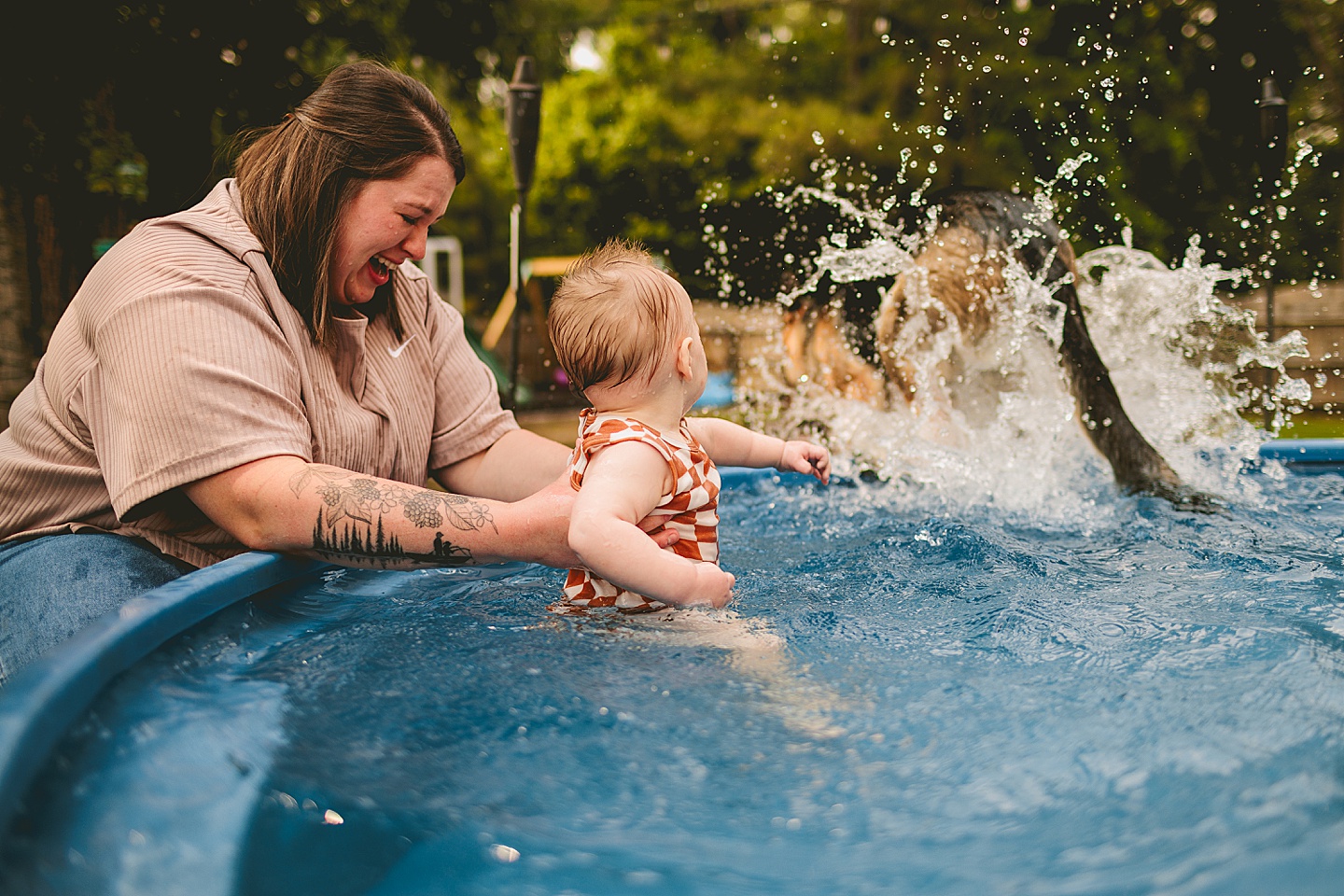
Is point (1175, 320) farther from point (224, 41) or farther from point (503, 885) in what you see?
point (224, 41)

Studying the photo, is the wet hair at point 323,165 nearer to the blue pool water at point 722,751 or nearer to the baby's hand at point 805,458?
the blue pool water at point 722,751

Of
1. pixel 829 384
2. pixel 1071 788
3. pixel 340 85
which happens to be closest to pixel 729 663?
pixel 1071 788

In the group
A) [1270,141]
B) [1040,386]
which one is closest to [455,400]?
[1040,386]

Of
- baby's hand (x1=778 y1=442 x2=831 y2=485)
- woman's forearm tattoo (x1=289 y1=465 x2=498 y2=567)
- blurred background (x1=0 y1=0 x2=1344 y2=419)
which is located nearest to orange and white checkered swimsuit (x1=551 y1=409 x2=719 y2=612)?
woman's forearm tattoo (x1=289 y1=465 x2=498 y2=567)

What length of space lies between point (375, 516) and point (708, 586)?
24.7 inches

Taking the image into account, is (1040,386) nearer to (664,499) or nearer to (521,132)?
(664,499)

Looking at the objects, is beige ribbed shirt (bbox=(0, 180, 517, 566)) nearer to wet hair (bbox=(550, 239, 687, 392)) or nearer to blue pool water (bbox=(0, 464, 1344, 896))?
blue pool water (bbox=(0, 464, 1344, 896))

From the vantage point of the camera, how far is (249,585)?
179cm

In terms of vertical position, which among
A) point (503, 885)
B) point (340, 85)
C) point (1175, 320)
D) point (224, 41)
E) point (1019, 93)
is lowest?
→ point (503, 885)

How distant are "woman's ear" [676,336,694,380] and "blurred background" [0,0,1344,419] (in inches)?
33.5

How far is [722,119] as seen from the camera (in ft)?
48.1

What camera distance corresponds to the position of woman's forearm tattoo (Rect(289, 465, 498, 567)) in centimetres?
181

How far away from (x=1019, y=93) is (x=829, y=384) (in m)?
10.8

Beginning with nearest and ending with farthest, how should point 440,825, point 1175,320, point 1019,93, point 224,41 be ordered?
point 440,825
point 1175,320
point 224,41
point 1019,93
